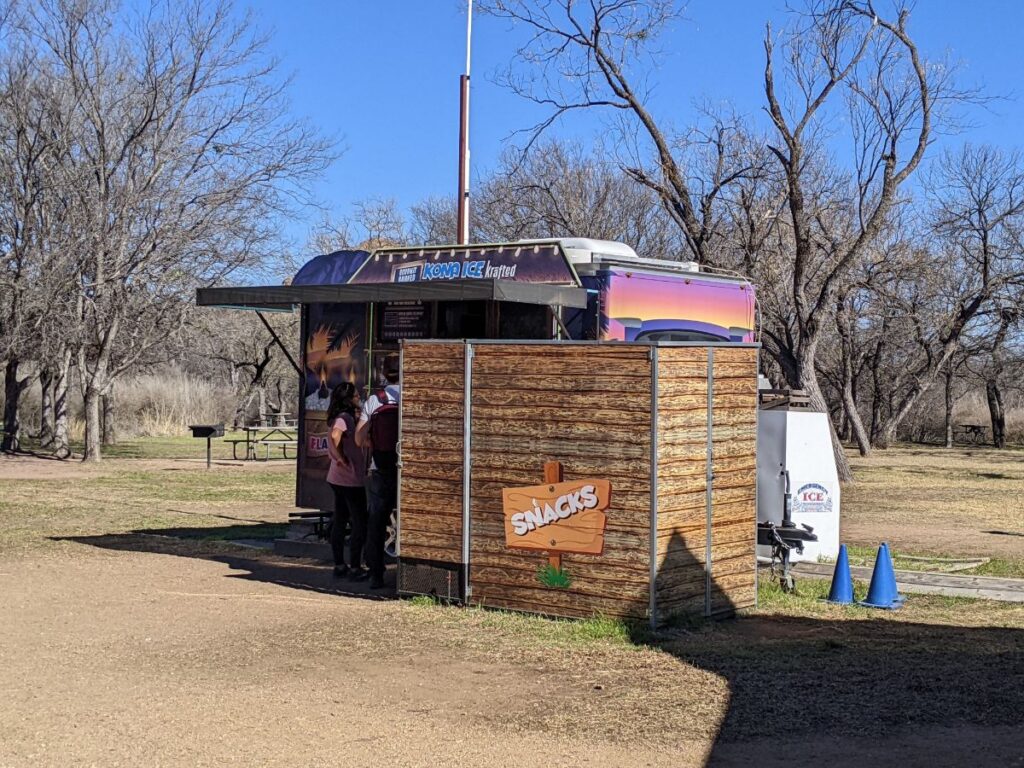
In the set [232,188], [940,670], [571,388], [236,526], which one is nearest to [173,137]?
[232,188]

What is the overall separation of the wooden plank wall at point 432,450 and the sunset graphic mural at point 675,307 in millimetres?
2001

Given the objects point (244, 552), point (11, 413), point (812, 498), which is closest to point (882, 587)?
point (812, 498)

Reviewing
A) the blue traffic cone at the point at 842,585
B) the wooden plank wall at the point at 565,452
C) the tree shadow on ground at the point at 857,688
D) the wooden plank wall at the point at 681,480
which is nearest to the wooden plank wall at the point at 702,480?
the wooden plank wall at the point at 681,480

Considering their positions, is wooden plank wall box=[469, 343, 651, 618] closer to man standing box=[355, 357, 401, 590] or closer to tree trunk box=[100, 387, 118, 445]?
man standing box=[355, 357, 401, 590]

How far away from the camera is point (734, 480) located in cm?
1009

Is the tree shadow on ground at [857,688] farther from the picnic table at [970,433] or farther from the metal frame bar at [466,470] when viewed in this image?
the picnic table at [970,433]

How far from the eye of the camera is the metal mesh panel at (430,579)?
33.8 ft

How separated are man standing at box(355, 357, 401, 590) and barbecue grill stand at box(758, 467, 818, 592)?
3410mm

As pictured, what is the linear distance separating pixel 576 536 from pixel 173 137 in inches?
838

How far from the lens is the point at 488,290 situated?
1090 cm

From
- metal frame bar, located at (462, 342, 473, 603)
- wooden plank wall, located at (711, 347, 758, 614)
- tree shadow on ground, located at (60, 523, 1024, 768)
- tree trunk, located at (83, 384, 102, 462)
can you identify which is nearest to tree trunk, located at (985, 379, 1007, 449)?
tree trunk, located at (83, 384, 102, 462)

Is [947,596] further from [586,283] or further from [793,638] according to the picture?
[586,283]

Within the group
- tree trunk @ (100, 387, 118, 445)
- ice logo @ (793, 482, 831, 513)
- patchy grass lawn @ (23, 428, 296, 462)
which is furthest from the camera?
tree trunk @ (100, 387, 118, 445)

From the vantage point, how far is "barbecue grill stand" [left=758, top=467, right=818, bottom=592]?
11.4 metres
